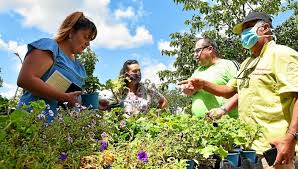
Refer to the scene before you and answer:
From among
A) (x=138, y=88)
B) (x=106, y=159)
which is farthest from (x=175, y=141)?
(x=138, y=88)

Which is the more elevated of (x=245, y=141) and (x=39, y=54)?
(x=39, y=54)

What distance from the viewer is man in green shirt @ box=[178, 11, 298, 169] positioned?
256cm

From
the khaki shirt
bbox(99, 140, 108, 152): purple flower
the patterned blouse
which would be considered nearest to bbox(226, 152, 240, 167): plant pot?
the khaki shirt

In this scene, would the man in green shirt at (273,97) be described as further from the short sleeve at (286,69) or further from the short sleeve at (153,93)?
the short sleeve at (153,93)

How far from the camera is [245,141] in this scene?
2598mm

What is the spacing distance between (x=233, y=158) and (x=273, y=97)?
62 centimetres

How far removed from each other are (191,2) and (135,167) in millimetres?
11138

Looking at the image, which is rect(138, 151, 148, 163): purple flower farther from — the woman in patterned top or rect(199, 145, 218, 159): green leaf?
the woman in patterned top

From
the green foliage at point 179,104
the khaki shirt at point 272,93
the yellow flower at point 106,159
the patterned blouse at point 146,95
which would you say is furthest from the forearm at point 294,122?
the patterned blouse at point 146,95

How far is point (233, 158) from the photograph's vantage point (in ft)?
7.63

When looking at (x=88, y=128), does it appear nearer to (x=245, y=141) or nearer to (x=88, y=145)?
(x=88, y=145)

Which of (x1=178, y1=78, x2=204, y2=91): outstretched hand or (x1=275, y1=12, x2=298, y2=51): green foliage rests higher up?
(x1=275, y1=12, x2=298, y2=51): green foliage

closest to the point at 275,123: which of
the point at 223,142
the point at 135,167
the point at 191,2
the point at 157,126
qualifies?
the point at 223,142

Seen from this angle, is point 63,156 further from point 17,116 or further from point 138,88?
point 138,88
